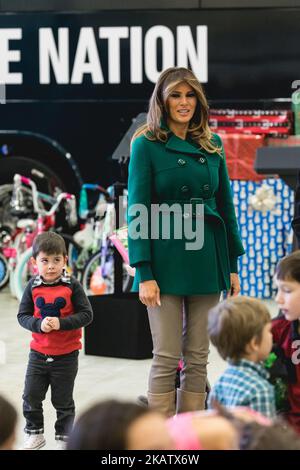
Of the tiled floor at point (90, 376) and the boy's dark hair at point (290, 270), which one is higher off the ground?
the boy's dark hair at point (290, 270)

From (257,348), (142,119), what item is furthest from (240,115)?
(257,348)

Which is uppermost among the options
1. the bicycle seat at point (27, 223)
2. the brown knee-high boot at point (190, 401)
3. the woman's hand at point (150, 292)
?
the bicycle seat at point (27, 223)

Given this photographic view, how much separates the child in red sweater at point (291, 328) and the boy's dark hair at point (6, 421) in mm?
1084

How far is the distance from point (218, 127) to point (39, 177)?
1.83 metres

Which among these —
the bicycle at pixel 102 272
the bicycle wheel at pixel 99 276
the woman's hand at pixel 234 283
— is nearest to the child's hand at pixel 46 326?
the woman's hand at pixel 234 283

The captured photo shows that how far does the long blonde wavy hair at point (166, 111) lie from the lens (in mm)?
3535

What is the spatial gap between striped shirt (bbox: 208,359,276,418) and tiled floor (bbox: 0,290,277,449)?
1542 mm

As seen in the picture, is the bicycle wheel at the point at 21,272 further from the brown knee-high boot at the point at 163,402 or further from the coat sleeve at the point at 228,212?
the brown knee-high boot at the point at 163,402

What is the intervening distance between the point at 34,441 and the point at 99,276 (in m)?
4.02

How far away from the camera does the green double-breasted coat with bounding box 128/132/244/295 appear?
350cm

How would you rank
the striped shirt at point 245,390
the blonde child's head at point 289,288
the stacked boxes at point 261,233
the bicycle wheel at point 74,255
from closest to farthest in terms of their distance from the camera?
the striped shirt at point 245,390
the blonde child's head at point 289,288
the stacked boxes at point 261,233
the bicycle wheel at point 74,255

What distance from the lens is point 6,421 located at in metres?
1.98

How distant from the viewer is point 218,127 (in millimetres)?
8414

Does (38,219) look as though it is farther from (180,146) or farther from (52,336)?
(180,146)
